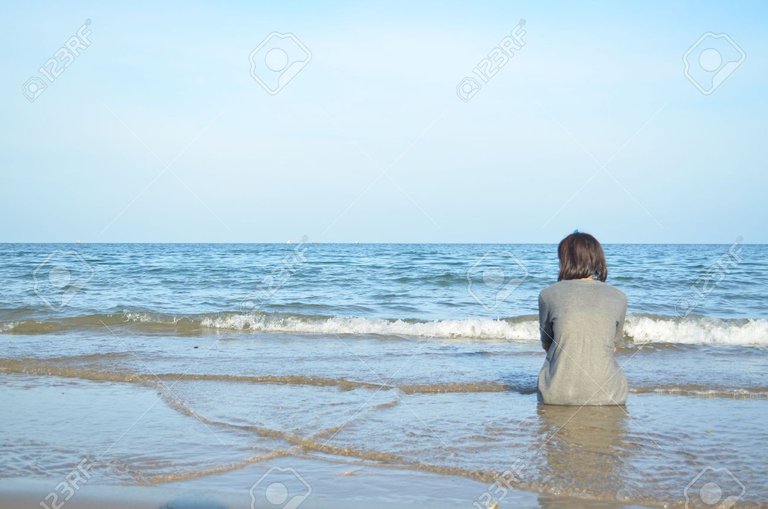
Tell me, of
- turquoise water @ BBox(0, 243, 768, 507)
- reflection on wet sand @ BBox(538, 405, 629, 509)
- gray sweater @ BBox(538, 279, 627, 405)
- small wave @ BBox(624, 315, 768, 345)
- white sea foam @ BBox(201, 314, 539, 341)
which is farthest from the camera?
white sea foam @ BBox(201, 314, 539, 341)

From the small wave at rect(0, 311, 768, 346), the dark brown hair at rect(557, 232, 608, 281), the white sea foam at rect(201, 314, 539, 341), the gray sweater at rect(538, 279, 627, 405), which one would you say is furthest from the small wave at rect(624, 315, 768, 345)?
the dark brown hair at rect(557, 232, 608, 281)

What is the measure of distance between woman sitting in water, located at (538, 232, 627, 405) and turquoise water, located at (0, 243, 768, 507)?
0.24 metres

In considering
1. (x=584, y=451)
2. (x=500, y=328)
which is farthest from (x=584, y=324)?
(x=500, y=328)

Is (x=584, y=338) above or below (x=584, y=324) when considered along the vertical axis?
below

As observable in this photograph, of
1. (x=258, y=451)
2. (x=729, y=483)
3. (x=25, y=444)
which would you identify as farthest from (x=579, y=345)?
(x=25, y=444)

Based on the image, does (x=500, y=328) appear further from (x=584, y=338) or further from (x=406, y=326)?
(x=584, y=338)

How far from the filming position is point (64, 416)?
5.87 metres

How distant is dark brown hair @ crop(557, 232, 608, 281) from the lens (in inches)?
218

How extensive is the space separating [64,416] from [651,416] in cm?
458

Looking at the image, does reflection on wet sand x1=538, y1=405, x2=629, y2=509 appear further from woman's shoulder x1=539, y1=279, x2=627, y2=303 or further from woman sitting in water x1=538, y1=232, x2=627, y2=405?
woman's shoulder x1=539, y1=279, x2=627, y2=303

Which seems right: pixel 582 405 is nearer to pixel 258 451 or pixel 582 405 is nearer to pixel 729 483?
pixel 729 483

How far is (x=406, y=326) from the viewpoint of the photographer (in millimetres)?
12789

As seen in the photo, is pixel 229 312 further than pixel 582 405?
Yes

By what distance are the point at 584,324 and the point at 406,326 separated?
7378mm
